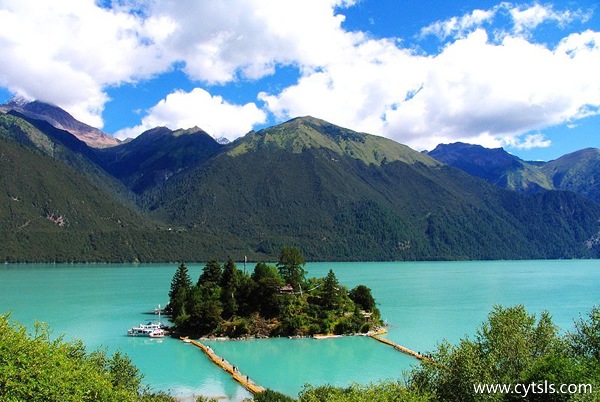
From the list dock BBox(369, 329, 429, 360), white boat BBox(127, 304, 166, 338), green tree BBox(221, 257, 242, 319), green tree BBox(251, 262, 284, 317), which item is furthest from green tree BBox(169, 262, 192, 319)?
dock BBox(369, 329, 429, 360)

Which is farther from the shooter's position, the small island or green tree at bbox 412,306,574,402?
the small island

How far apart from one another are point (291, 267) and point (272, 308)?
1110cm

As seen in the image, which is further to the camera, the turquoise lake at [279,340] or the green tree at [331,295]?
the green tree at [331,295]

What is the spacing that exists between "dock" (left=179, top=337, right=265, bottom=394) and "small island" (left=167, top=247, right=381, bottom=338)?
19.8 feet

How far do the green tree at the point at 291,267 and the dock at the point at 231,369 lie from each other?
775 inches

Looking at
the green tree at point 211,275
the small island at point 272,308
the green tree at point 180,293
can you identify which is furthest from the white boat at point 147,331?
the green tree at point 211,275

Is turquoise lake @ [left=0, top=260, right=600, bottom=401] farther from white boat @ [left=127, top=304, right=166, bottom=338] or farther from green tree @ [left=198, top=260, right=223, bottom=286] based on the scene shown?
green tree @ [left=198, top=260, right=223, bottom=286]

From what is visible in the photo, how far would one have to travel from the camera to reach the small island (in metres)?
75.4

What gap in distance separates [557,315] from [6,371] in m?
91.2

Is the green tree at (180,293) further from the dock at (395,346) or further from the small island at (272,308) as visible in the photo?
the dock at (395,346)

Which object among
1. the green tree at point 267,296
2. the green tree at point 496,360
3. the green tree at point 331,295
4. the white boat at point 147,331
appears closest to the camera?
the green tree at point 496,360

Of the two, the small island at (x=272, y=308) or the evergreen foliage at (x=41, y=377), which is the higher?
the evergreen foliage at (x=41, y=377)

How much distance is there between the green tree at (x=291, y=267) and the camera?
8562 cm

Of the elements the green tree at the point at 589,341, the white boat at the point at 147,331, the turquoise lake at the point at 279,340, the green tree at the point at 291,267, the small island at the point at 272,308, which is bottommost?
the turquoise lake at the point at 279,340
